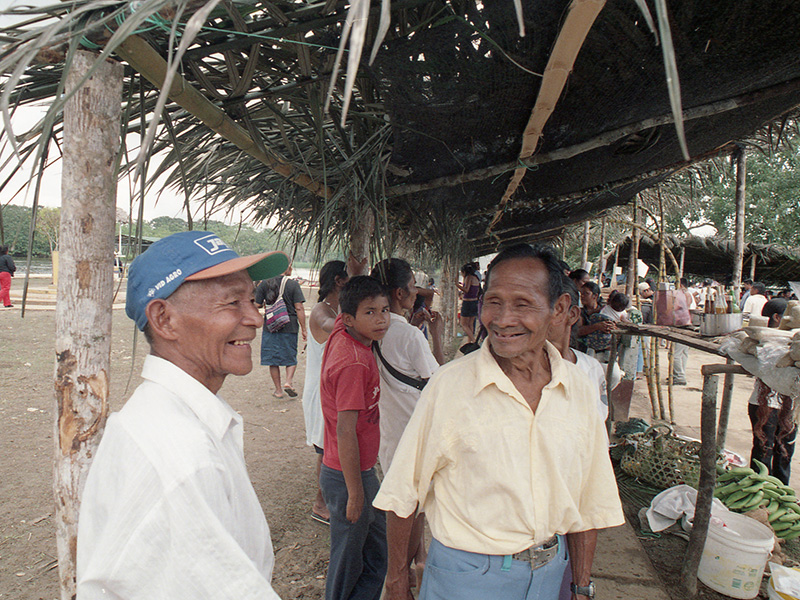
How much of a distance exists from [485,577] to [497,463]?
0.32 m

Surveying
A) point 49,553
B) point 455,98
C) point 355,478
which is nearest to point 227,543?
point 355,478

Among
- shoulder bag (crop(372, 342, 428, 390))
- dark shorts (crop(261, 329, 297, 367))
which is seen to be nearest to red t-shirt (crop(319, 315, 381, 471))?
shoulder bag (crop(372, 342, 428, 390))

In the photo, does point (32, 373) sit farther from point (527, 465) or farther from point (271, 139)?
point (527, 465)

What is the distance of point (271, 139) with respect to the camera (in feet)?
8.53

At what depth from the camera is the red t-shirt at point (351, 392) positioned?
2.17m

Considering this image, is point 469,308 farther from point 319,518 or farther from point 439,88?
point 439,88

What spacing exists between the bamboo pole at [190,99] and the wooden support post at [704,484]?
2.56 metres

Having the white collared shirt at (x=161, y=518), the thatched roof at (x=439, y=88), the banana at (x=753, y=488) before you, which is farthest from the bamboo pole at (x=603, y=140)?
the banana at (x=753, y=488)

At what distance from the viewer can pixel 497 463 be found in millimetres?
1391

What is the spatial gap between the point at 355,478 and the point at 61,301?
4.33 ft

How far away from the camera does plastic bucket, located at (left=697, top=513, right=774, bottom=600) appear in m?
2.75

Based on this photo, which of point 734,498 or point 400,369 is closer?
point 400,369

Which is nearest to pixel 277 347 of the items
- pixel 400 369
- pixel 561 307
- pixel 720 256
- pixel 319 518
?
pixel 319 518

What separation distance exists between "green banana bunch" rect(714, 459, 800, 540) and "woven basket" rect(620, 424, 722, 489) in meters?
0.32
